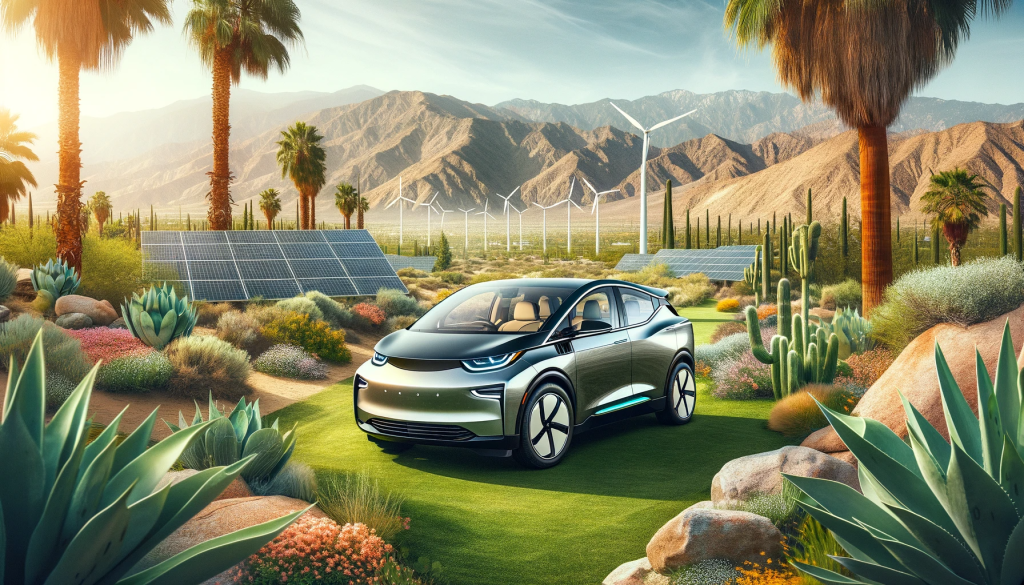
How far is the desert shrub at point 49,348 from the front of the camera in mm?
9469

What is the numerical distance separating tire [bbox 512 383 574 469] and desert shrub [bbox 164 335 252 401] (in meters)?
5.51

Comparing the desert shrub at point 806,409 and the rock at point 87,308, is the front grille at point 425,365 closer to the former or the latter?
the desert shrub at point 806,409

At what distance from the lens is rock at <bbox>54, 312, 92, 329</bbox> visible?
45.3ft

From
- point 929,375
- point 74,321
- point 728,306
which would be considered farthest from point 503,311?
point 728,306

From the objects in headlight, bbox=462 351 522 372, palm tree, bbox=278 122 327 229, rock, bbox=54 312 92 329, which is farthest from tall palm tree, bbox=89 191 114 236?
headlight, bbox=462 351 522 372

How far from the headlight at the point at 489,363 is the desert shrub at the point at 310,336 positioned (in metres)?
7.38

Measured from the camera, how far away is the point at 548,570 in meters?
4.77

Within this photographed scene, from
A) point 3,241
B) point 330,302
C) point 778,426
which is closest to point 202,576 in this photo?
point 778,426

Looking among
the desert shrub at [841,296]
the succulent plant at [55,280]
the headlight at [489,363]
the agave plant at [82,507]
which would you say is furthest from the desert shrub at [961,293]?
the succulent plant at [55,280]

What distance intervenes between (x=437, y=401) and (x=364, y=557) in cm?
235

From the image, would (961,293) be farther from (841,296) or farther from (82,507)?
(841,296)

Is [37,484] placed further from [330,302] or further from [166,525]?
[330,302]

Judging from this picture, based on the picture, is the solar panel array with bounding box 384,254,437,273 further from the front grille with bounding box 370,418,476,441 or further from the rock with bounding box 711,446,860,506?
the rock with bounding box 711,446,860,506

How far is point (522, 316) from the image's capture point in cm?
802
